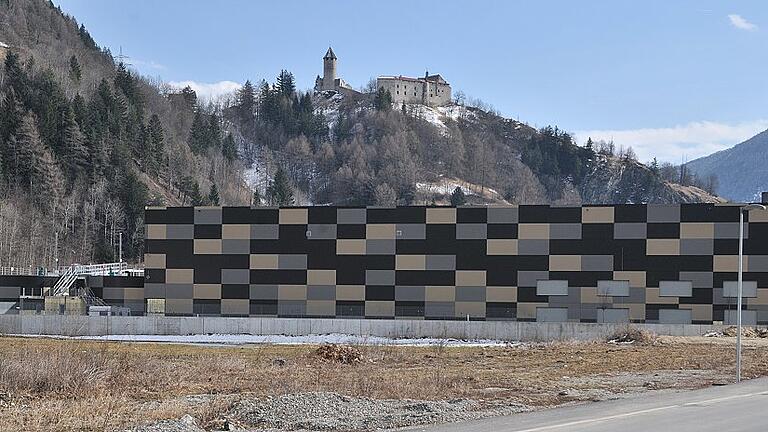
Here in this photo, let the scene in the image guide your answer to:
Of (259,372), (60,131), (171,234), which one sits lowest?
(259,372)

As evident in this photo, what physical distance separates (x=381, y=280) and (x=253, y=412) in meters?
53.1

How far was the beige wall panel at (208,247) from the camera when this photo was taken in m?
74.4

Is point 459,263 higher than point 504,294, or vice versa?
point 459,263

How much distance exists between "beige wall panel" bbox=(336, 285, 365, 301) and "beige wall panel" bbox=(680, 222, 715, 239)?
24446mm

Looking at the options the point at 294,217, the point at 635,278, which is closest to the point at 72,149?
the point at 294,217

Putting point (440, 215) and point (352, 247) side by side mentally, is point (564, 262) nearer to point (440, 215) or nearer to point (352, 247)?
point (440, 215)

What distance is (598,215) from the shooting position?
6962 cm

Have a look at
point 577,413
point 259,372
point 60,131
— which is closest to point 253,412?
point 577,413

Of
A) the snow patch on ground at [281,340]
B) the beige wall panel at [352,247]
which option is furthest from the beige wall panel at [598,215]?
the beige wall panel at [352,247]

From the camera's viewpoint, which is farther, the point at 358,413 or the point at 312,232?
the point at 312,232

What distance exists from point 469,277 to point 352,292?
920 cm

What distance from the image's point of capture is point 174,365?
109ft

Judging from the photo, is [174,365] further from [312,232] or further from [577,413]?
[312,232]

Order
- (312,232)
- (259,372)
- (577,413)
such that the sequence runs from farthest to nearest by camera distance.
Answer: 1. (312,232)
2. (259,372)
3. (577,413)
